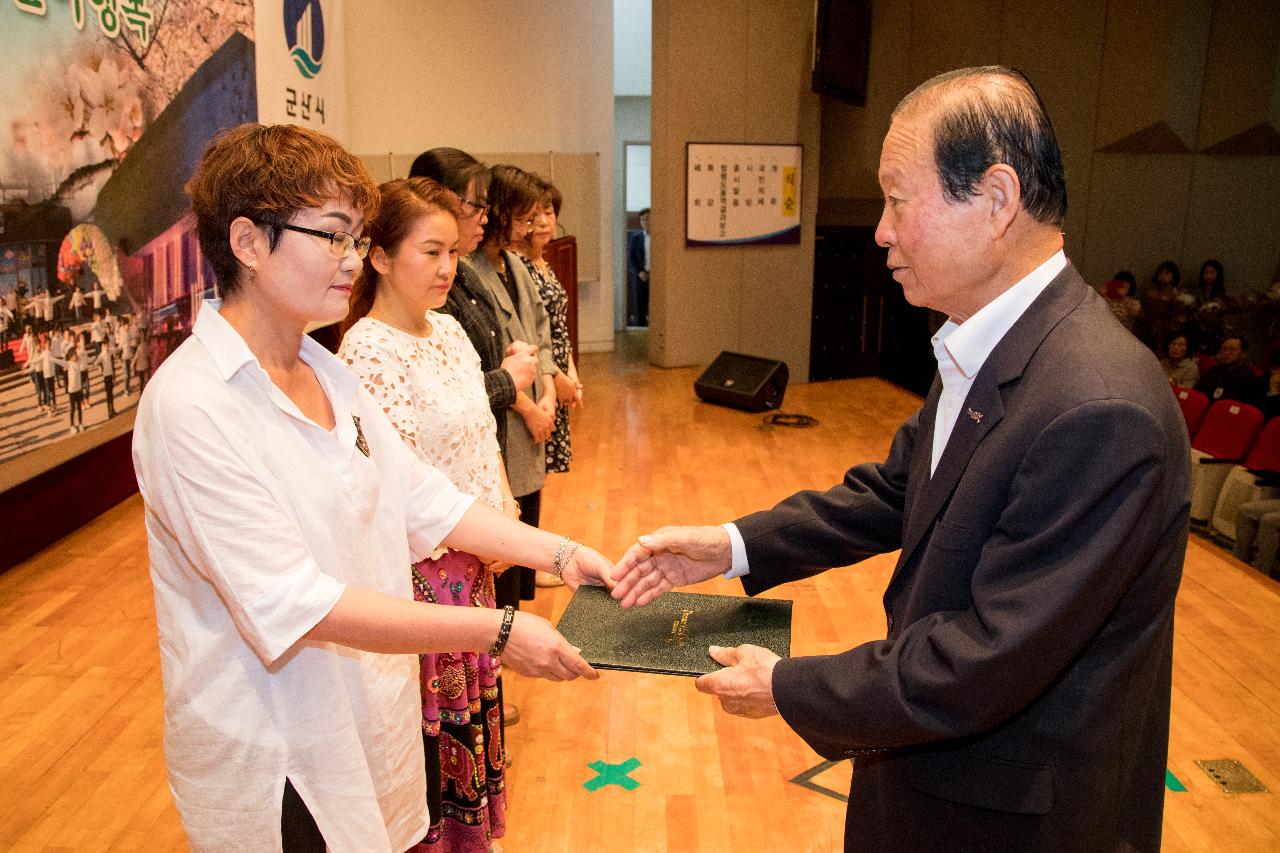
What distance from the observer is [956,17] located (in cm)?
892

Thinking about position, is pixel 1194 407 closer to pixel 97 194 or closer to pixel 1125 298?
pixel 1125 298

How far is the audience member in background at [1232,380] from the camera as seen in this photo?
19.0 ft

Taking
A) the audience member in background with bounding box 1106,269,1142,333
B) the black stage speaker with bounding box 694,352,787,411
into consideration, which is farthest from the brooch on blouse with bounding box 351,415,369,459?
the audience member in background with bounding box 1106,269,1142,333

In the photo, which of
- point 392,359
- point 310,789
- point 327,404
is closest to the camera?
point 310,789

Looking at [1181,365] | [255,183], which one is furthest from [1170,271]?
[255,183]

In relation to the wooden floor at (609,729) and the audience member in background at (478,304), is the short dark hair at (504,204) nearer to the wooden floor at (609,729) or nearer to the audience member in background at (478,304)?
the audience member in background at (478,304)

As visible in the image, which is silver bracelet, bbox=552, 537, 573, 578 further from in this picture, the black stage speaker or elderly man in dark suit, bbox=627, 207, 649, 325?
elderly man in dark suit, bbox=627, 207, 649, 325

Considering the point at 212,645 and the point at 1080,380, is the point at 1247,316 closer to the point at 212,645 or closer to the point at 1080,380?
the point at 1080,380

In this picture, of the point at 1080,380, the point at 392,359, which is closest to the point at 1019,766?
the point at 1080,380

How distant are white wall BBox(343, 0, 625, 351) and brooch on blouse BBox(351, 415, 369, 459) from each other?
7380 mm

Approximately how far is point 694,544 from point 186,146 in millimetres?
4122

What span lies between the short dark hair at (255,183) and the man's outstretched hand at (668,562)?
88 cm

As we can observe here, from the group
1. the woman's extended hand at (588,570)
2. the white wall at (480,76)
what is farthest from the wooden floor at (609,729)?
the white wall at (480,76)

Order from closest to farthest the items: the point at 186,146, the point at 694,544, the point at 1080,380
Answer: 1. the point at 1080,380
2. the point at 694,544
3. the point at 186,146
